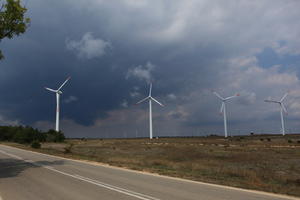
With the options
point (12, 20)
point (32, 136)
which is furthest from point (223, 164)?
point (32, 136)

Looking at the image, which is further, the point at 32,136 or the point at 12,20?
the point at 32,136

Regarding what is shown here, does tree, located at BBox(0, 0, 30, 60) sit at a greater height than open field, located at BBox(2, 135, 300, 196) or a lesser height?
greater

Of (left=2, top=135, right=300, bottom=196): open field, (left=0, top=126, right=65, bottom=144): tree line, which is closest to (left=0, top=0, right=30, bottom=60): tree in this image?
(left=2, top=135, right=300, bottom=196): open field

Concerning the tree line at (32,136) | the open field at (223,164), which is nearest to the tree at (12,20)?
the open field at (223,164)

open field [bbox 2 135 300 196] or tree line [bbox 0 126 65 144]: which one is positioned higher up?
tree line [bbox 0 126 65 144]

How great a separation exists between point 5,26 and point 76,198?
13.4 m

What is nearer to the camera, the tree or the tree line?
the tree

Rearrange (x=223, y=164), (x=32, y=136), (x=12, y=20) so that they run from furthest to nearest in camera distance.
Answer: (x=32, y=136), (x=223, y=164), (x=12, y=20)

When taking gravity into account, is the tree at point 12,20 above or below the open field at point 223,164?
above

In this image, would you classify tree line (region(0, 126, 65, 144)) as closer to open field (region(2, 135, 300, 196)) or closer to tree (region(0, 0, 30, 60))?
open field (region(2, 135, 300, 196))

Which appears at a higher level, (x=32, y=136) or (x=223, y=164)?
(x=32, y=136)

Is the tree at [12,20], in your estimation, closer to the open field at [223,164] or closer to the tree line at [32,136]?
the open field at [223,164]

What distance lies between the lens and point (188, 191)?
1187 centimetres

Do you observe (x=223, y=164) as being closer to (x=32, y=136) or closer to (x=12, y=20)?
(x=12, y=20)
